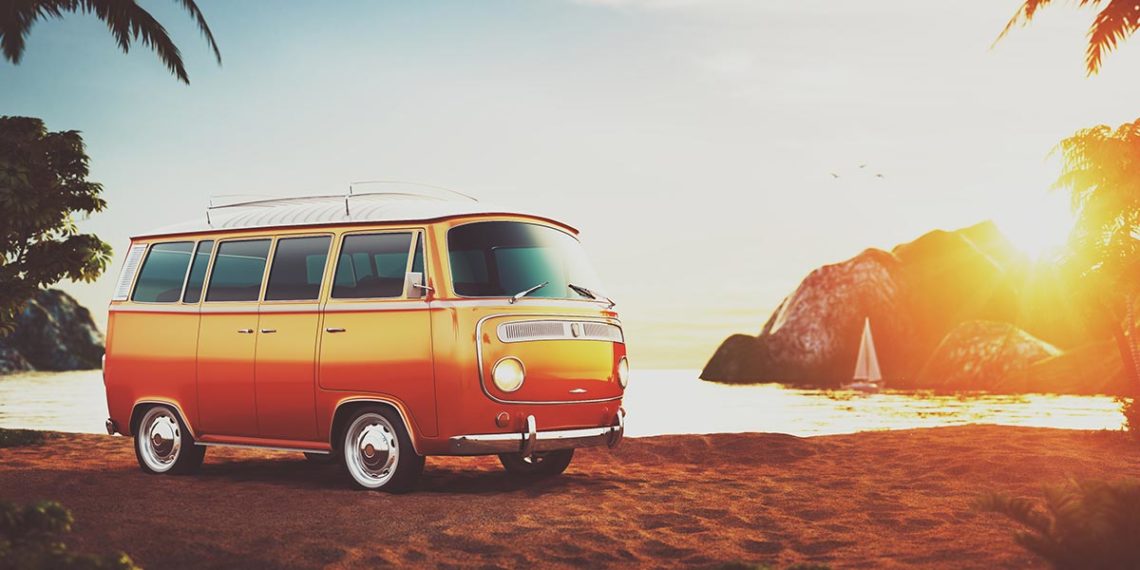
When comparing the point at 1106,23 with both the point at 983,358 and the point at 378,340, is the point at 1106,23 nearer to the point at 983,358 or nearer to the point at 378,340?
the point at 378,340

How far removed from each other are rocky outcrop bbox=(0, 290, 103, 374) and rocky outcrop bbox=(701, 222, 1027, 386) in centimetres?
4477

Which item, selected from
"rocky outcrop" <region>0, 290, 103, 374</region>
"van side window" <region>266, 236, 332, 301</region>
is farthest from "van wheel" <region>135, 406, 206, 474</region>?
"rocky outcrop" <region>0, 290, 103, 374</region>

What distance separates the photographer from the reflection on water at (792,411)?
802 inches

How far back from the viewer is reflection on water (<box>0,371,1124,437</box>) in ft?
66.8

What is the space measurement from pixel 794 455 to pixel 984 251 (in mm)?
48303

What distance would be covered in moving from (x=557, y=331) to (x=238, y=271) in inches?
141

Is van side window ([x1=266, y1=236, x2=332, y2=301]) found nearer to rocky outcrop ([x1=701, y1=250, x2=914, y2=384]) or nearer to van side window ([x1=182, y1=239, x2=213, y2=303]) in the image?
van side window ([x1=182, y1=239, x2=213, y2=303])

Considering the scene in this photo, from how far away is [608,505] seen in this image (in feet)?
32.5

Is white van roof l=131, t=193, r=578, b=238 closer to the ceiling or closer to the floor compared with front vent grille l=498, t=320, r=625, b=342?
closer to the ceiling

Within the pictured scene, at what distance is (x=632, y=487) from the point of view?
36.6 ft

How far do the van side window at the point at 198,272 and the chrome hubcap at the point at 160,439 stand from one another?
1.35 m

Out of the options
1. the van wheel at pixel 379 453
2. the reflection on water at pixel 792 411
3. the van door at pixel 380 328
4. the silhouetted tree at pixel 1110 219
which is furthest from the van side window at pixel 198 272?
the silhouetted tree at pixel 1110 219

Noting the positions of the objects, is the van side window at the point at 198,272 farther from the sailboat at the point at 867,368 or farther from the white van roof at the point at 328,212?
the sailboat at the point at 867,368

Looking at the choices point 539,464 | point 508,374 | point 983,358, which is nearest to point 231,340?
point 508,374
